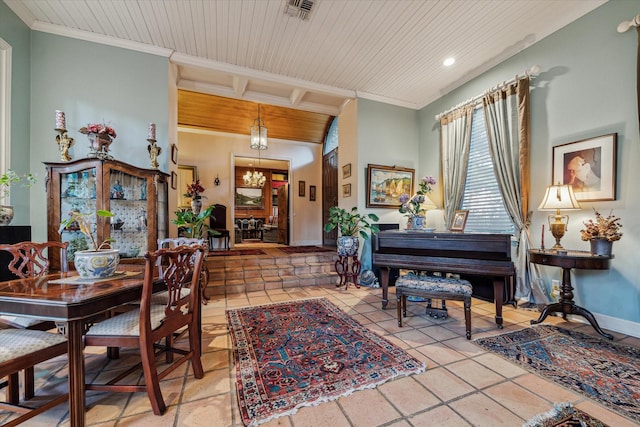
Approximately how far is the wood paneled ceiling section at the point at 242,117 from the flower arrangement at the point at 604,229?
17.0 ft

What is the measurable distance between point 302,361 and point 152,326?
1057 millimetres

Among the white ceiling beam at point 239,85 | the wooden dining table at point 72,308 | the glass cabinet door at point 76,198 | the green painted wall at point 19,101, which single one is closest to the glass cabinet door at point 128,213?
the glass cabinet door at point 76,198

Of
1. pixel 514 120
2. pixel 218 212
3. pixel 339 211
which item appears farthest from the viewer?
pixel 218 212

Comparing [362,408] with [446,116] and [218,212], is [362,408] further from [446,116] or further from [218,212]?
[218,212]

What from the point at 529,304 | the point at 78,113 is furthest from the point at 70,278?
the point at 529,304

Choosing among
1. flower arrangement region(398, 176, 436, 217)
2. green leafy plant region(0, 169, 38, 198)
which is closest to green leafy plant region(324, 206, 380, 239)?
flower arrangement region(398, 176, 436, 217)

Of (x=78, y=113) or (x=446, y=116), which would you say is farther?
(x=446, y=116)

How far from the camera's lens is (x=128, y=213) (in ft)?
9.60

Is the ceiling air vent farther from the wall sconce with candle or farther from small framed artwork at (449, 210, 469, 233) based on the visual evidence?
small framed artwork at (449, 210, 469, 233)

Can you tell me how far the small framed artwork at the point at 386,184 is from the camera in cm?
447

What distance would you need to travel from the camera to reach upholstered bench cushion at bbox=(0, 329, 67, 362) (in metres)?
1.16

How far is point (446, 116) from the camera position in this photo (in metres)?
4.18

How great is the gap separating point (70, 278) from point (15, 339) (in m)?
0.46

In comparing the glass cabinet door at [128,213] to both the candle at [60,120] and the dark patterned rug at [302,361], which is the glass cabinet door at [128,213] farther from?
the dark patterned rug at [302,361]
